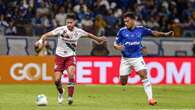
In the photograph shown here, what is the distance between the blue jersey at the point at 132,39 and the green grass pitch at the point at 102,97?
4.78 feet

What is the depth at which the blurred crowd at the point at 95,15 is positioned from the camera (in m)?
29.6

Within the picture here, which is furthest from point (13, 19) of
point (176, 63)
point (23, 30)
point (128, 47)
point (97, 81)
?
point (128, 47)

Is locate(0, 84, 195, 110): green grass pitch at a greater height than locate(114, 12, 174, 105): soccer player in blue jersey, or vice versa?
locate(114, 12, 174, 105): soccer player in blue jersey

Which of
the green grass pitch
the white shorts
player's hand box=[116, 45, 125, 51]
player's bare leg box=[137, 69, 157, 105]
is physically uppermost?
player's hand box=[116, 45, 125, 51]

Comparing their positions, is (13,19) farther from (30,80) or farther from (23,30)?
(30,80)

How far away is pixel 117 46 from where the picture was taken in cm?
1830

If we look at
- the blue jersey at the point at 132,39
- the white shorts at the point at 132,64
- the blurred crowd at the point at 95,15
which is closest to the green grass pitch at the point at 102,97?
the white shorts at the point at 132,64

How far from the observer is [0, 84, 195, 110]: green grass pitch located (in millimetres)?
17250

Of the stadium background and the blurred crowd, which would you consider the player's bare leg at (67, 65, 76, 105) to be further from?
the blurred crowd

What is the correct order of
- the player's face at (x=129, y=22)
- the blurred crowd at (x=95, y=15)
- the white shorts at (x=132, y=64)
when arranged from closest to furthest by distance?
the player's face at (x=129, y=22)
the white shorts at (x=132, y=64)
the blurred crowd at (x=95, y=15)

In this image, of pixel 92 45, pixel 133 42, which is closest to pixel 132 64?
pixel 133 42

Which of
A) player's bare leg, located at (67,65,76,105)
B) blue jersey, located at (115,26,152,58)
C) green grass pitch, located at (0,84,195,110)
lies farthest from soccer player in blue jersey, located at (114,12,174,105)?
player's bare leg, located at (67,65,76,105)

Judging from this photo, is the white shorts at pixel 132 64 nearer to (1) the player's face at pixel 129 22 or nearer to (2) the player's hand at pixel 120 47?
(2) the player's hand at pixel 120 47

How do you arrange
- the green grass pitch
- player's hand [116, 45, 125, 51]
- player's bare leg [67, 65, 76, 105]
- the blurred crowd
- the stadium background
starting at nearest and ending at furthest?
the green grass pitch, player's bare leg [67, 65, 76, 105], player's hand [116, 45, 125, 51], the stadium background, the blurred crowd
